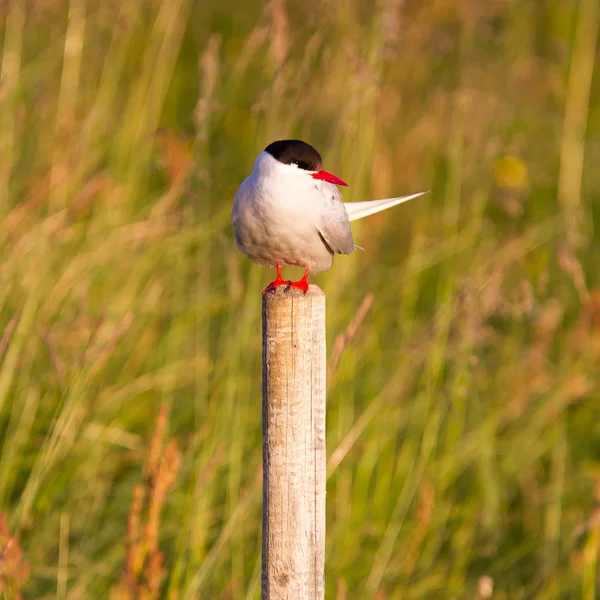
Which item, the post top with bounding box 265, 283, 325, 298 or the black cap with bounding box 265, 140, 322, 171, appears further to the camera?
the black cap with bounding box 265, 140, 322, 171

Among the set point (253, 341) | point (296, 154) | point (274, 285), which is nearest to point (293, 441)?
point (274, 285)

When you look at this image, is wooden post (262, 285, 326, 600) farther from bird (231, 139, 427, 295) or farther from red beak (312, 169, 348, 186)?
red beak (312, 169, 348, 186)

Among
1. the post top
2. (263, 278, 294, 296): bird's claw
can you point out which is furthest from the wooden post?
(263, 278, 294, 296): bird's claw

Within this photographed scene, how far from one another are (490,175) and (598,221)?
1.96 m

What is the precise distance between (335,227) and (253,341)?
93 cm

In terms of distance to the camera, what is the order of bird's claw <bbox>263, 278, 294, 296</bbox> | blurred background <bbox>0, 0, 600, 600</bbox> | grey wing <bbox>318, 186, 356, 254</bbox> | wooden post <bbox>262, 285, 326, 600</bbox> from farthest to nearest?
blurred background <bbox>0, 0, 600, 600</bbox>, grey wing <bbox>318, 186, 356, 254</bbox>, bird's claw <bbox>263, 278, 294, 296</bbox>, wooden post <bbox>262, 285, 326, 600</bbox>

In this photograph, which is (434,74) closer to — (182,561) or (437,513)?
(437,513)

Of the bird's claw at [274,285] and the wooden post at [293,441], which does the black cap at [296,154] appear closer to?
the bird's claw at [274,285]

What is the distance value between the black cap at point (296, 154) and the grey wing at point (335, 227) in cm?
10

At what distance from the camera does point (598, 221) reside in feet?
17.1

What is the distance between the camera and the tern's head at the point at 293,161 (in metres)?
2.16

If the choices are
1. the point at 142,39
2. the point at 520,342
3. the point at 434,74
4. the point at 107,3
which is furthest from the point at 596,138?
the point at 107,3

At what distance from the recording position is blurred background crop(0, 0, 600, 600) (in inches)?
103

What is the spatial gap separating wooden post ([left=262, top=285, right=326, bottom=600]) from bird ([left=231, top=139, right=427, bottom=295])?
0.21 meters
